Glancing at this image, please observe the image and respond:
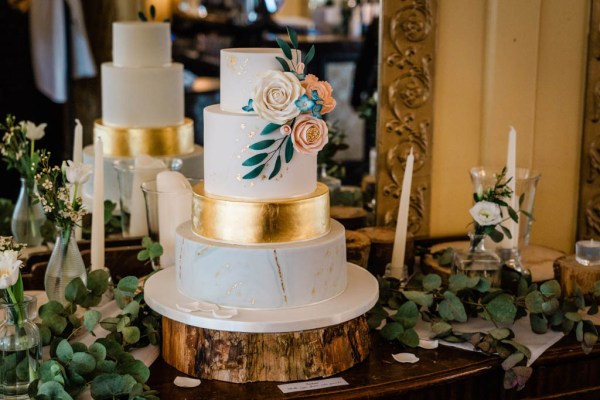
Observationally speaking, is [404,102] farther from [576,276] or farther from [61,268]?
[61,268]

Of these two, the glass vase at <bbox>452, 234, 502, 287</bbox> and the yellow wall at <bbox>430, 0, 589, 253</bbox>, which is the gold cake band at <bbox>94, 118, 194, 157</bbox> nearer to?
the yellow wall at <bbox>430, 0, 589, 253</bbox>

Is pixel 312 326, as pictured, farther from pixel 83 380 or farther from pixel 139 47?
pixel 139 47

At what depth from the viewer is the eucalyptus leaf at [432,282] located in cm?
209

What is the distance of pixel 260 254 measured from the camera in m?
1.76

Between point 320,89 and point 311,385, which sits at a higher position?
point 320,89

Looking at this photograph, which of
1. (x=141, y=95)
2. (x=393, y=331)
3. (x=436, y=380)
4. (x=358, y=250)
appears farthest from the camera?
(x=141, y=95)

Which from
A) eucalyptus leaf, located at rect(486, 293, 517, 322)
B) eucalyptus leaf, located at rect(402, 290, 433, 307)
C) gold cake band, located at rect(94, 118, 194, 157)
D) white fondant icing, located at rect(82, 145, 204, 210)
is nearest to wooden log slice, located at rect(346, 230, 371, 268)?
eucalyptus leaf, located at rect(402, 290, 433, 307)

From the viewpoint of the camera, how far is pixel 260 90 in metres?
1.72

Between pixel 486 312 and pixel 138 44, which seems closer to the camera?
pixel 486 312

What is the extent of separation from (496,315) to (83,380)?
857 millimetres

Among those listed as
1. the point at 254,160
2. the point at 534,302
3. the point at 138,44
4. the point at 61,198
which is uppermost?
the point at 138,44

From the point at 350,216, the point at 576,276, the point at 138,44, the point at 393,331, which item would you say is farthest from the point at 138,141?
the point at 576,276

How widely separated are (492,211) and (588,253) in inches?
10.5

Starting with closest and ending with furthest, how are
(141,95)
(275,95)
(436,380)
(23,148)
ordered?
1. (275,95)
2. (436,380)
3. (23,148)
4. (141,95)
